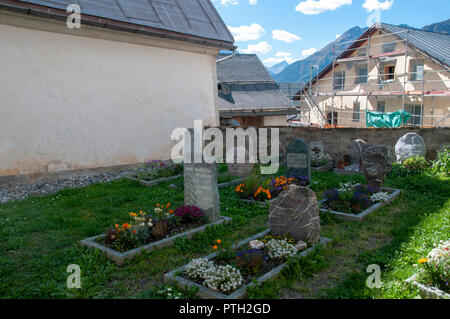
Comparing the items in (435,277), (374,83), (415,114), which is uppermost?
(374,83)

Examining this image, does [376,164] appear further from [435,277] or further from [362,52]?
[362,52]

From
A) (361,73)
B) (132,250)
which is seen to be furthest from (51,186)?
(361,73)

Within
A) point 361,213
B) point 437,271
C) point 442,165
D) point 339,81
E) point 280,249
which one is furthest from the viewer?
point 339,81

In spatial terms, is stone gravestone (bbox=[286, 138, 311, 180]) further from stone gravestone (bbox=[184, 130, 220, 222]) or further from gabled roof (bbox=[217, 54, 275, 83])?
gabled roof (bbox=[217, 54, 275, 83])

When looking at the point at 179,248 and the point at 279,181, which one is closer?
the point at 179,248

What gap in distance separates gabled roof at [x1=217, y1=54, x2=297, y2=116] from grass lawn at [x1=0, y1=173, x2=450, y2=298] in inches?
362

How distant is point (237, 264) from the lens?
4.27m

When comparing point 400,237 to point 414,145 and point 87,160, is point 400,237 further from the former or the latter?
point 87,160

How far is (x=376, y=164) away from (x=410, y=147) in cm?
319

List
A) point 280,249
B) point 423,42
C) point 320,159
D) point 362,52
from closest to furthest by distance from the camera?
point 280,249 < point 320,159 < point 423,42 < point 362,52

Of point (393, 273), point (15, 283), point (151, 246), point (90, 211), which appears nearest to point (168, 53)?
point (90, 211)

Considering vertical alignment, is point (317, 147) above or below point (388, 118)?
below

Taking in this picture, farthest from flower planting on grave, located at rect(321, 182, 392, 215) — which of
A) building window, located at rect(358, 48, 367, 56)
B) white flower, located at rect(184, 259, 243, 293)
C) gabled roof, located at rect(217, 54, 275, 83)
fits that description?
building window, located at rect(358, 48, 367, 56)

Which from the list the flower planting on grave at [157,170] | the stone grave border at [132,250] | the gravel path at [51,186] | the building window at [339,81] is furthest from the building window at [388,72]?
the stone grave border at [132,250]
